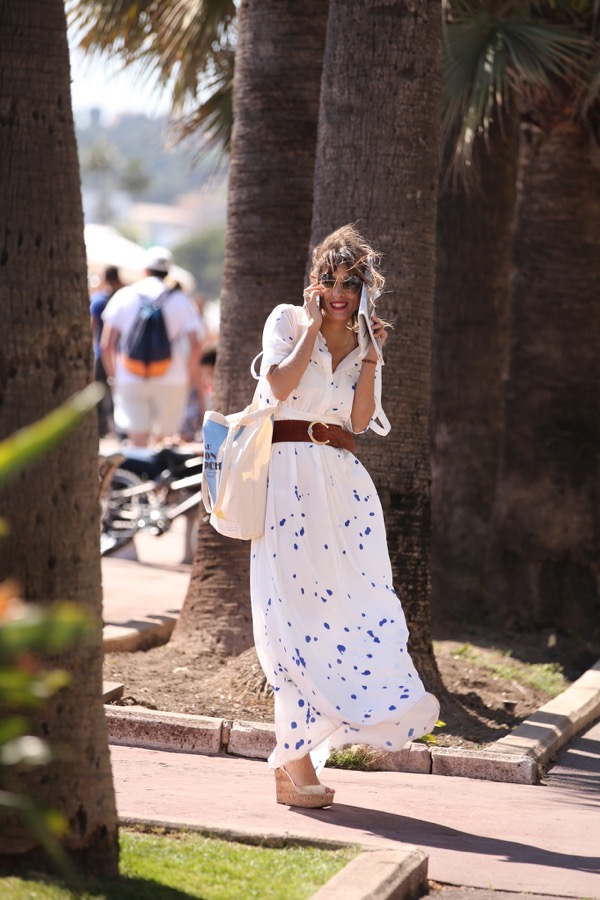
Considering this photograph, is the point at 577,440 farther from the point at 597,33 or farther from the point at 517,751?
the point at 517,751

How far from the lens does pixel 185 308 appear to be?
1230 centimetres

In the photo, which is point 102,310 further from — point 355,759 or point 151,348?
point 355,759

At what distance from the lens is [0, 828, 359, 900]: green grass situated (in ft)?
12.5

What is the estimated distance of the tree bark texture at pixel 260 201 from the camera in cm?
821

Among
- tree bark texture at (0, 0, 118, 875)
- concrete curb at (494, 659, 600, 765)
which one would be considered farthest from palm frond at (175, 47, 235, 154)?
tree bark texture at (0, 0, 118, 875)

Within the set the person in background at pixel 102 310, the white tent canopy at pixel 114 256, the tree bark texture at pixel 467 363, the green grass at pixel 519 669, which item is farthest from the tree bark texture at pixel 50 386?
the white tent canopy at pixel 114 256

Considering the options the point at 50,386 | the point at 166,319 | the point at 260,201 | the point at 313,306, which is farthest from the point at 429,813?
the point at 166,319

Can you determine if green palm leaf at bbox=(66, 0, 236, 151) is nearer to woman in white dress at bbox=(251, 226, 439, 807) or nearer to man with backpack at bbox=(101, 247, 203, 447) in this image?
man with backpack at bbox=(101, 247, 203, 447)

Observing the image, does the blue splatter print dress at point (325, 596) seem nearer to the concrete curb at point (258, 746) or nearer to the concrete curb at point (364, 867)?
the concrete curb at point (364, 867)

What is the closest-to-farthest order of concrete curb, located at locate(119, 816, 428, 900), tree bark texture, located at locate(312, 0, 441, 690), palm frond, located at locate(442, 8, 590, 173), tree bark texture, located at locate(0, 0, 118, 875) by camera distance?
1. tree bark texture, located at locate(0, 0, 118, 875)
2. concrete curb, located at locate(119, 816, 428, 900)
3. tree bark texture, located at locate(312, 0, 441, 690)
4. palm frond, located at locate(442, 8, 590, 173)

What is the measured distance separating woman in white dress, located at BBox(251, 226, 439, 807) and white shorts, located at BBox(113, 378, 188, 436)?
6947 mm

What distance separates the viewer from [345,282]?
220 inches

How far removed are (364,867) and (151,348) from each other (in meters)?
8.29

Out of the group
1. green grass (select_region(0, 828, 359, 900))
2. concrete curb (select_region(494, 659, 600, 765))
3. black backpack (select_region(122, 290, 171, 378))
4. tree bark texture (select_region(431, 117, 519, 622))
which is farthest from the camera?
black backpack (select_region(122, 290, 171, 378))
